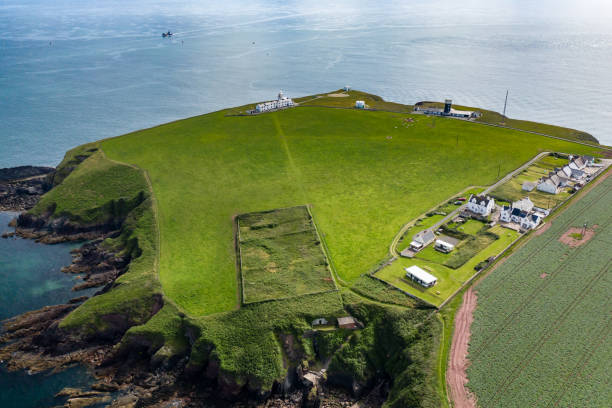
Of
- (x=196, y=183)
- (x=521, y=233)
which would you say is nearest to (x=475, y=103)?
(x=521, y=233)

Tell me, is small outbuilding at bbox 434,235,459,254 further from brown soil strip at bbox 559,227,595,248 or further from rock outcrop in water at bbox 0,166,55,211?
rock outcrop in water at bbox 0,166,55,211

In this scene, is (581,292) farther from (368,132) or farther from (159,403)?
(368,132)

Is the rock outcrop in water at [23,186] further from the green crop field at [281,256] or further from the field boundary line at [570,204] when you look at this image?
the field boundary line at [570,204]

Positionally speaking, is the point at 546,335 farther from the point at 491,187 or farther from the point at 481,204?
the point at 491,187

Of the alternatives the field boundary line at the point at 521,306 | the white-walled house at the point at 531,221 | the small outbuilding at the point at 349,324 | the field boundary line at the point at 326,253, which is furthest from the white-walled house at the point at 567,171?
the small outbuilding at the point at 349,324

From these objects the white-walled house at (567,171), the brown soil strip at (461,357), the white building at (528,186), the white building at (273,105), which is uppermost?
the white building at (273,105)

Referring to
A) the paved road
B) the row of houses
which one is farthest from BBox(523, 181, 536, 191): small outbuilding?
the paved road
